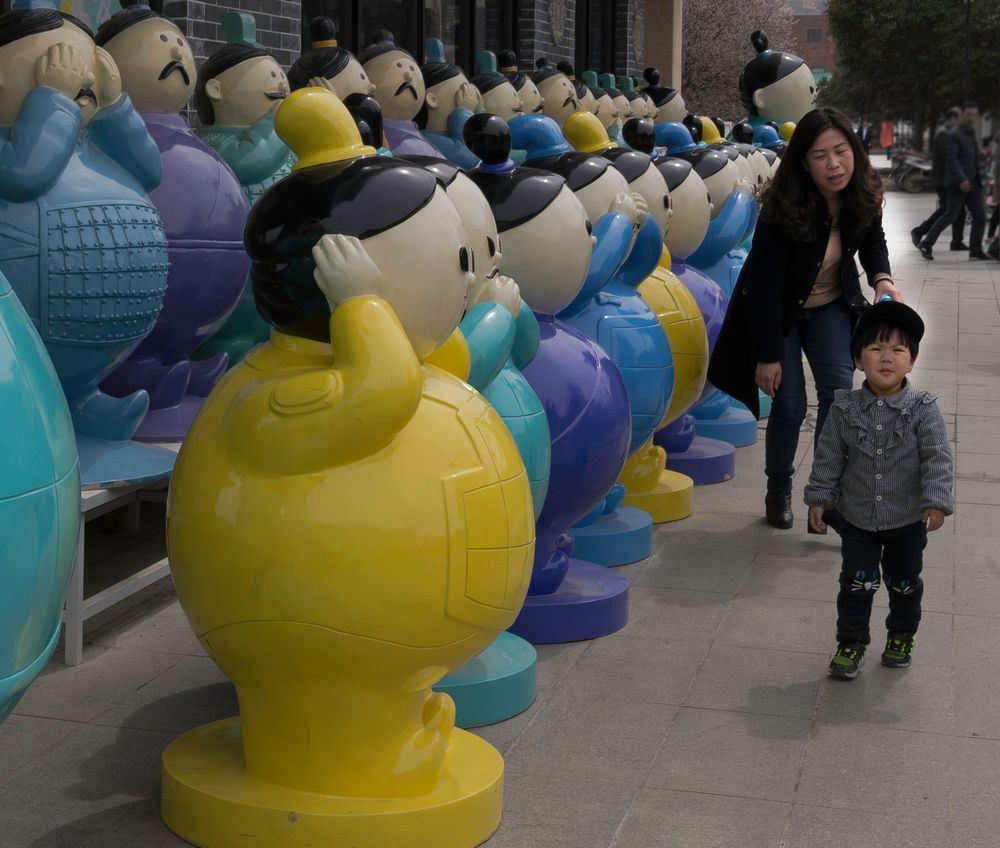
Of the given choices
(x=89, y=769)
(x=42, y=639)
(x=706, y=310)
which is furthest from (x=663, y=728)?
(x=706, y=310)

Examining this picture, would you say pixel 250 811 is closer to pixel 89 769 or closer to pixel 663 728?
pixel 89 769

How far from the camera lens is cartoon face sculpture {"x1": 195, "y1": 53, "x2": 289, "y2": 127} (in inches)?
202

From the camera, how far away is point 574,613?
167 inches

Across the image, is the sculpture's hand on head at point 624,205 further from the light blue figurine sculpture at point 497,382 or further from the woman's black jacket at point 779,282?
the light blue figurine sculpture at point 497,382

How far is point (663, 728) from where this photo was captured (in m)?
3.66

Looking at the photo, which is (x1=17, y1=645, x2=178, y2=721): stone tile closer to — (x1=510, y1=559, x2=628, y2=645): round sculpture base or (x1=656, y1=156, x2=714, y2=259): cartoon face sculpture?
(x1=510, y1=559, x2=628, y2=645): round sculpture base

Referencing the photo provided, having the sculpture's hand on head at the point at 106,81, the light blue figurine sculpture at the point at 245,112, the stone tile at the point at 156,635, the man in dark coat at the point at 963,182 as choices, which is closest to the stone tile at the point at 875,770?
the stone tile at the point at 156,635

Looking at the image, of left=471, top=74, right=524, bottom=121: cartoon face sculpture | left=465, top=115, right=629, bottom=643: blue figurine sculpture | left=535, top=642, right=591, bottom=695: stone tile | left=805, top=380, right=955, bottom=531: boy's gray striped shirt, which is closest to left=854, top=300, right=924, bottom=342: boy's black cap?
left=805, top=380, right=955, bottom=531: boy's gray striped shirt

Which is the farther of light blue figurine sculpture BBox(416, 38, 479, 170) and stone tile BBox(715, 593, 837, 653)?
light blue figurine sculpture BBox(416, 38, 479, 170)

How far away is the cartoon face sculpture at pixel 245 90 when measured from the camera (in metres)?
5.12

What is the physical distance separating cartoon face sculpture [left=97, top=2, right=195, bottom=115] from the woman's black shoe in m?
2.72

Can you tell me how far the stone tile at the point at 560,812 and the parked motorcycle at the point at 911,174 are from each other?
32.7 meters

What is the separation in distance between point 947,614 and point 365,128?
8.03 ft

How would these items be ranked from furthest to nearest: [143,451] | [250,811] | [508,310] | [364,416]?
[143,451] < [508,310] < [250,811] < [364,416]
